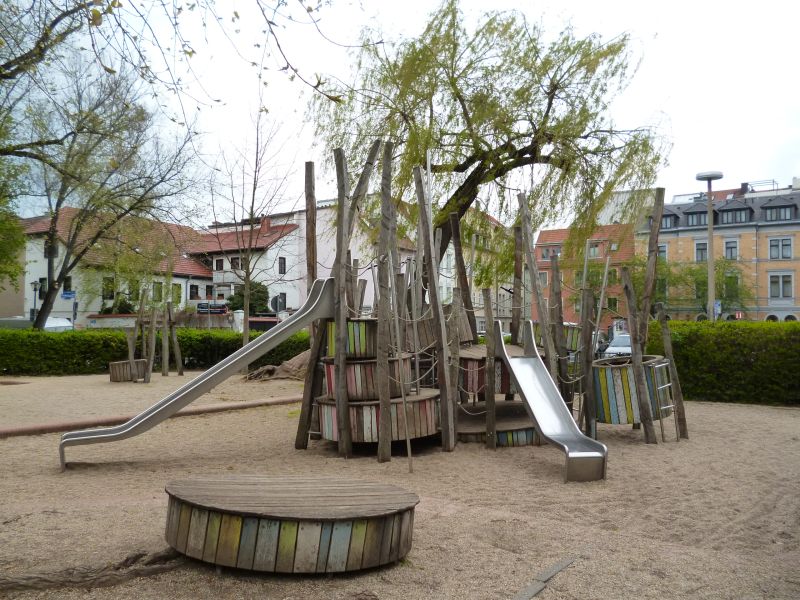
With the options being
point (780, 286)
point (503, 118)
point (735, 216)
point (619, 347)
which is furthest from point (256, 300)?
point (780, 286)

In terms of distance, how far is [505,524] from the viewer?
16.1ft

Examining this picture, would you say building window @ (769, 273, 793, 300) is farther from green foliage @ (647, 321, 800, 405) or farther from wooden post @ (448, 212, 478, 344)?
wooden post @ (448, 212, 478, 344)

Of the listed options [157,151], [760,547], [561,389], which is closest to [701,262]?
[157,151]

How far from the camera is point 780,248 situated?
5888 cm

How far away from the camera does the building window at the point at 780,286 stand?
58.7m

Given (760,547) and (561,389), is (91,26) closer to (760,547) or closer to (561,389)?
(760,547)

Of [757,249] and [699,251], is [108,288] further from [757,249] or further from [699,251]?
[757,249]

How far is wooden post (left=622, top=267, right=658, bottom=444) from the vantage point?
881cm

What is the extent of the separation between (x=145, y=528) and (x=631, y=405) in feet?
20.7

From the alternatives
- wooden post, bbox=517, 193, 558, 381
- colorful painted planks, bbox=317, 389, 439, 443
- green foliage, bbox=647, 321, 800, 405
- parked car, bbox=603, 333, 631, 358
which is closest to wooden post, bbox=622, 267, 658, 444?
wooden post, bbox=517, 193, 558, 381

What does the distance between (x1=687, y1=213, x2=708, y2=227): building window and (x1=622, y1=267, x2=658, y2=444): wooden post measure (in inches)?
2252

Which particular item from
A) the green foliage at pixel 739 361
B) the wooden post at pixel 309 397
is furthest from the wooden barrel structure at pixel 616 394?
the green foliage at pixel 739 361

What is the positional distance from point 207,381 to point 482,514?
11.4 feet

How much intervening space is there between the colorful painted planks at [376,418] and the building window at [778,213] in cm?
5943
